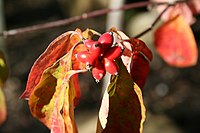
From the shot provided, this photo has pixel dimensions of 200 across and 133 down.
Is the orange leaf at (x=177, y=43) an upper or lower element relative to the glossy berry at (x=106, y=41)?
lower

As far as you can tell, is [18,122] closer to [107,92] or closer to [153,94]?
[153,94]

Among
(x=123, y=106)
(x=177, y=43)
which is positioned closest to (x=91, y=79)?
(x=177, y=43)

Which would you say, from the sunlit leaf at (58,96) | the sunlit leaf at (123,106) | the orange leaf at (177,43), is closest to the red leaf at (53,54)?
the sunlit leaf at (58,96)

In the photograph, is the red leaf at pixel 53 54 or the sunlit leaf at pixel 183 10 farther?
the sunlit leaf at pixel 183 10

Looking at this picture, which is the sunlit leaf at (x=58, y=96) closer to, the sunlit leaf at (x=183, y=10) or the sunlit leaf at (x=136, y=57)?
the sunlit leaf at (x=136, y=57)

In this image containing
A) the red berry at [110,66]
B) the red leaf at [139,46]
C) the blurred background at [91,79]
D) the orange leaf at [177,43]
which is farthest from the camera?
the blurred background at [91,79]

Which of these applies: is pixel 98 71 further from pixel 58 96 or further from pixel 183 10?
pixel 183 10
